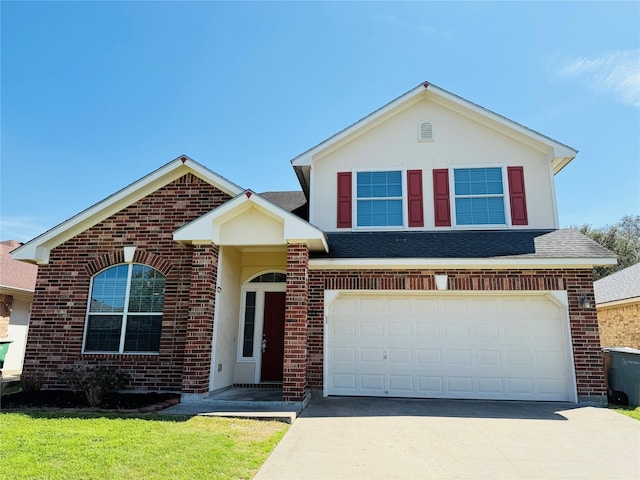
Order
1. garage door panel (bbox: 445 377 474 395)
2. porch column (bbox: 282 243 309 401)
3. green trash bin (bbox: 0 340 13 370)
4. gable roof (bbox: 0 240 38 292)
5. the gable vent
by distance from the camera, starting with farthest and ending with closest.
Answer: gable roof (bbox: 0 240 38 292) → green trash bin (bbox: 0 340 13 370) → the gable vent → garage door panel (bbox: 445 377 474 395) → porch column (bbox: 282 243 309 401)

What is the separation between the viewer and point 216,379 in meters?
9.25

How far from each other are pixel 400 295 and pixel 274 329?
3.31 metres

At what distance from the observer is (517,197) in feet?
35.5

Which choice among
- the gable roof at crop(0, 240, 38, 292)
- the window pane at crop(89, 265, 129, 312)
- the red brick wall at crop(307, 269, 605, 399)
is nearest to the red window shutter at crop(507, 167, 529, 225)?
the red brick wall at crop(307, 269, 605, 399)

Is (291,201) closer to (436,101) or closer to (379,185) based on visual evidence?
(379,185)

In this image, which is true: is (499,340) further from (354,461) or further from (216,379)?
(216,379)

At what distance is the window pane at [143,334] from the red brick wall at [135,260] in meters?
0.21

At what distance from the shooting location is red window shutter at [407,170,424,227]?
36.0ft

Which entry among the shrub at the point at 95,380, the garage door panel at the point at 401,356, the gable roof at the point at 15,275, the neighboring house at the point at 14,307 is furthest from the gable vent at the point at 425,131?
the neighboring house at the point at 14,307

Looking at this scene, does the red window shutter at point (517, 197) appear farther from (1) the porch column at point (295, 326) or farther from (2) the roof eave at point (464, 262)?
(1) the porch column at point (295, 326)

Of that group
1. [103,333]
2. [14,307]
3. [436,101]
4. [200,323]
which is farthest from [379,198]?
[14,307]

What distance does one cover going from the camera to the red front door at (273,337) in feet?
34.8

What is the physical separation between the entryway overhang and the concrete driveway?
342cm

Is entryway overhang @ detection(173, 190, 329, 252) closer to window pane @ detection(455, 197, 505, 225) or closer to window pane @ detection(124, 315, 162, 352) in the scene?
window pane @ detection(124, 315, 162, 352)
